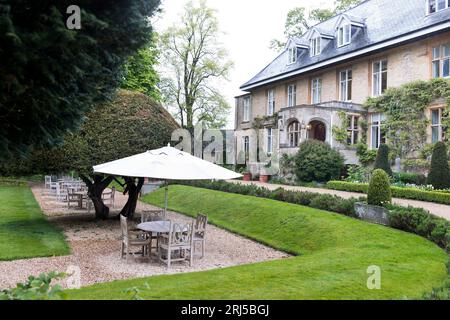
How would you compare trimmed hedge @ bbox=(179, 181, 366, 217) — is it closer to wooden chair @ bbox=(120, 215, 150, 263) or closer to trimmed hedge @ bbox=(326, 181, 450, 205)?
trimmed hedge @ bbox=(326, 181, 450, 205)

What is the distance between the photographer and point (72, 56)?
394 centimetres

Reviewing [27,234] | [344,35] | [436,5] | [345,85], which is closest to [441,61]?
[436,5]

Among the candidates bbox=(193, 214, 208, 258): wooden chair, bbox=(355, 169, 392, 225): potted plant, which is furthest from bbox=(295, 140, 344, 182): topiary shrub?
bbox=(193, 214, 208, 258): wooden chair

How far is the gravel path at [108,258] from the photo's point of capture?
27.0 feet

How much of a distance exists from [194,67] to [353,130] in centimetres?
2510

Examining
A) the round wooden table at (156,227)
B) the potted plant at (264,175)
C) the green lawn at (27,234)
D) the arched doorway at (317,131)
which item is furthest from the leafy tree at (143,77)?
the round wooden table at (156,227)

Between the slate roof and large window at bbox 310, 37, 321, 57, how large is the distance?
1.31 feet

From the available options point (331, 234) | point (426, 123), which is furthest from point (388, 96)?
point (331, 234)

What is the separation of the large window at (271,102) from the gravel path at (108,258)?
2128cm

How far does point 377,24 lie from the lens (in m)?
26.3

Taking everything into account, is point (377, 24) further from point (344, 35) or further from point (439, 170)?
point (439, 170)
